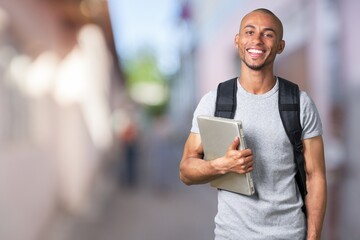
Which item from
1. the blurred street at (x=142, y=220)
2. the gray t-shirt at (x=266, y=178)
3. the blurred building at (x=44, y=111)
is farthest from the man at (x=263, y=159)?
the blurred street at (x=142, y=220)

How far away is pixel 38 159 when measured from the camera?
528cm

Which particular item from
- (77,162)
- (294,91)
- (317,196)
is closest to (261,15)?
(294,91)

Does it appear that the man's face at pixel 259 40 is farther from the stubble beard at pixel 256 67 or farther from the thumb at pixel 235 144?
the thumb at pixel 235 144

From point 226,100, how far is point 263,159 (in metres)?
0.15

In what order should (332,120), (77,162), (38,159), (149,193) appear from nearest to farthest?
1. (332,120)
2. (38,159)
3. (77,162)
4. (149,193)

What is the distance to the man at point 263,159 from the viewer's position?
3.50 feet

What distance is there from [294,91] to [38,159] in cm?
445

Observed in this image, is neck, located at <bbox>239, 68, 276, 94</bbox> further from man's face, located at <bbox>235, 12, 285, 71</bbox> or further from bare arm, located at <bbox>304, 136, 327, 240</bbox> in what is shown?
bare arm, located at <bbox>304, 136, 327, 240</bbox>

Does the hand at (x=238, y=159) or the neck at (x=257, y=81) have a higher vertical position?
the neck at (x=257, y=81)

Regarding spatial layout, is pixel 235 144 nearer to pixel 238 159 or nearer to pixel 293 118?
pixel 238 159

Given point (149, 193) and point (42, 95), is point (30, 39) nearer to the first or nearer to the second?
point (42, 95)

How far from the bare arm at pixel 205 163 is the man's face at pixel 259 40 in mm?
166

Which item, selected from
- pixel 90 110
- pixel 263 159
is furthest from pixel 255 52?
pixel 90 110

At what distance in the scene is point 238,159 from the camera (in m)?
1.06
